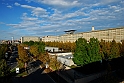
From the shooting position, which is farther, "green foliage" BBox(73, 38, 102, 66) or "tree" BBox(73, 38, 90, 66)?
"tree" BBox(73, 38, 90, 66)

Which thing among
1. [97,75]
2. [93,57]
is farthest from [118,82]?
[93,57]

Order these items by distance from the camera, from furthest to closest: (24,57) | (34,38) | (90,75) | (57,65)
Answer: (34,38) → (24,57) → (57,65) → (90,75)

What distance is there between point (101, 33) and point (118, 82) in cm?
4671

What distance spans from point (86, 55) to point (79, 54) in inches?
52.4

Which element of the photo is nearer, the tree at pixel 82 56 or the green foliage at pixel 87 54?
the green foliage at pixel 87 54

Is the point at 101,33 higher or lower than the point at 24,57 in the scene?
higher

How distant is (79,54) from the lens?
28453 mm

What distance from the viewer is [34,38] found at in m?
189

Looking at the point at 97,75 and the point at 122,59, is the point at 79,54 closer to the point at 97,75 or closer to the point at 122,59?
the point at 97,75

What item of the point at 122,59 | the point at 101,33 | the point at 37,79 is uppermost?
the point at 101,33

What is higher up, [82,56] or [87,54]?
[87,54]

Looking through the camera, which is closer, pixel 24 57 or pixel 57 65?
pixel 57 65

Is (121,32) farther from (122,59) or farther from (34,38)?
(34,38)

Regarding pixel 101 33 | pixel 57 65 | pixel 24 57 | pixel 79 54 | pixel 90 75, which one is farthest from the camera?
pixel 101 33
